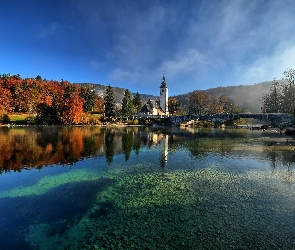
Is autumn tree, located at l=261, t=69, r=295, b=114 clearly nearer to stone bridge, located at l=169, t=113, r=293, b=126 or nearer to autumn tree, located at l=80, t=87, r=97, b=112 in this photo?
stone bridge, located at l=169, t=113, r=293, b=126

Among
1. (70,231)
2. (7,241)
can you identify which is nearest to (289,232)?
(70,231)

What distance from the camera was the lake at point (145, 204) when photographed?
10523mm

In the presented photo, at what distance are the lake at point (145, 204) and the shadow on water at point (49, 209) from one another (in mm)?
50

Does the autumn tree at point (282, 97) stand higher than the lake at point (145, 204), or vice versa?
the autumn tree at point (282, 97)

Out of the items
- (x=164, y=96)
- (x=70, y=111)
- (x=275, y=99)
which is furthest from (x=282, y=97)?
(x=70, y=111)

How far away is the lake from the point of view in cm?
1052

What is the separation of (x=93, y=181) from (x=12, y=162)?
41.2 feet

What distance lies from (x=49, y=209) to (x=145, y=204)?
6.13 m

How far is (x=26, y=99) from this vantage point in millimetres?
104812

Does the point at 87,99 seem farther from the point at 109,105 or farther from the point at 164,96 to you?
the point at 164,96

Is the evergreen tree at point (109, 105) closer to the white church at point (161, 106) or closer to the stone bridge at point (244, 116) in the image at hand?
the white church at point (161, 106)

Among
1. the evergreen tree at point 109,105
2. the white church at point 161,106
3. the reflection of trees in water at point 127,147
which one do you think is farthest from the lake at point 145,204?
the white church at point 161,106

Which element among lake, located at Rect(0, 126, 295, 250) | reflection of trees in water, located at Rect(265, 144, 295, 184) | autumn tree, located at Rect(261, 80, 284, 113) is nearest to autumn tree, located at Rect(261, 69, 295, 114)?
autumn tree, located at Rect(261, 80, 284, 113)

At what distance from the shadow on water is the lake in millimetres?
50
